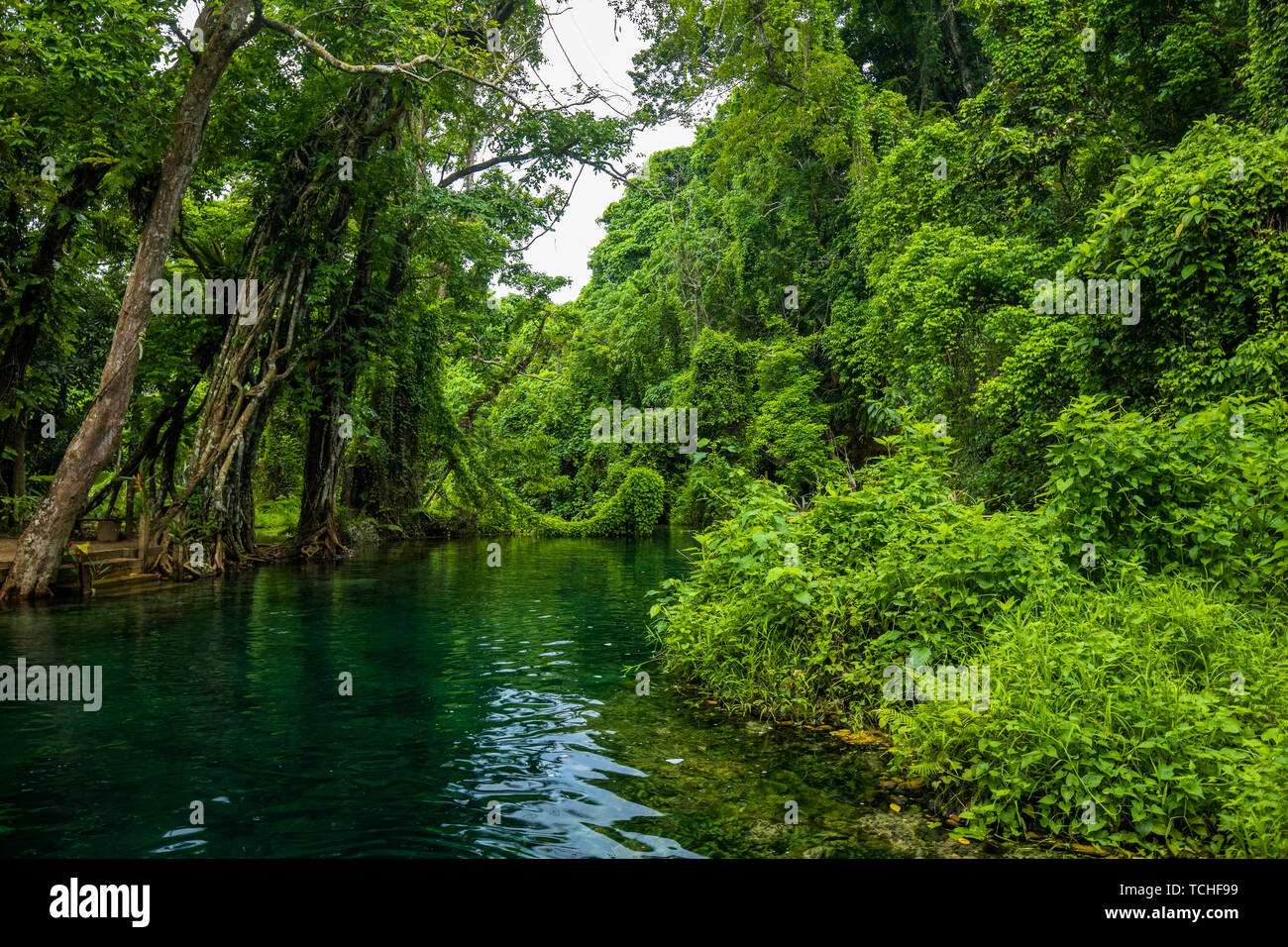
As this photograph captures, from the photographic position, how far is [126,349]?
529 inches

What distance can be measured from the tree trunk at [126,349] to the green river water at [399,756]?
163 cm

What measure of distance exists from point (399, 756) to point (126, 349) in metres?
10.9

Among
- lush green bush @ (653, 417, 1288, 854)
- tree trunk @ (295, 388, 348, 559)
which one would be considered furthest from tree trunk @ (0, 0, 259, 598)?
lush green bush @ (653, 417, 1288, 854)

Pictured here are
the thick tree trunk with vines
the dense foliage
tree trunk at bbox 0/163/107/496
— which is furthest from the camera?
the thick tree trunk with vines

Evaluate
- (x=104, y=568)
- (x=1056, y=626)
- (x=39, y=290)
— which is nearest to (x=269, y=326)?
(x=39, y=290)

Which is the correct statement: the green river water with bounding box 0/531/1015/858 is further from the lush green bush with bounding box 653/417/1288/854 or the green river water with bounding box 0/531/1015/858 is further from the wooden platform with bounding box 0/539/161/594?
the wooden platform with bounding box 0/539/161/594

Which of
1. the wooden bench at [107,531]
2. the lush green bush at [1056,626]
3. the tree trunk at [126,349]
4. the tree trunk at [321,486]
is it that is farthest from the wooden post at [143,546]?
the lush green bush at [1056,626]

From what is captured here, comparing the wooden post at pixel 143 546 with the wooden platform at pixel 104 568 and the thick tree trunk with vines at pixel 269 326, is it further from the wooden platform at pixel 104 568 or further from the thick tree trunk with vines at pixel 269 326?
the thick tree trunk with vines at pixel 269 326

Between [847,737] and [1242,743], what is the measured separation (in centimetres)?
277

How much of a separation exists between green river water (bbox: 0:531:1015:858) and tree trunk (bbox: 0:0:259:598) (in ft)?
5.36

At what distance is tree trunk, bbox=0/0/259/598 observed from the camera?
12648mm

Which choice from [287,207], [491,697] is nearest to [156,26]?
[287,207]

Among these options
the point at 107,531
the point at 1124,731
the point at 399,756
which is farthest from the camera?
the point at 107,531

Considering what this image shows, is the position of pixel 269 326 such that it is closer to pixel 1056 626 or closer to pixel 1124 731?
pixel 1056 626
